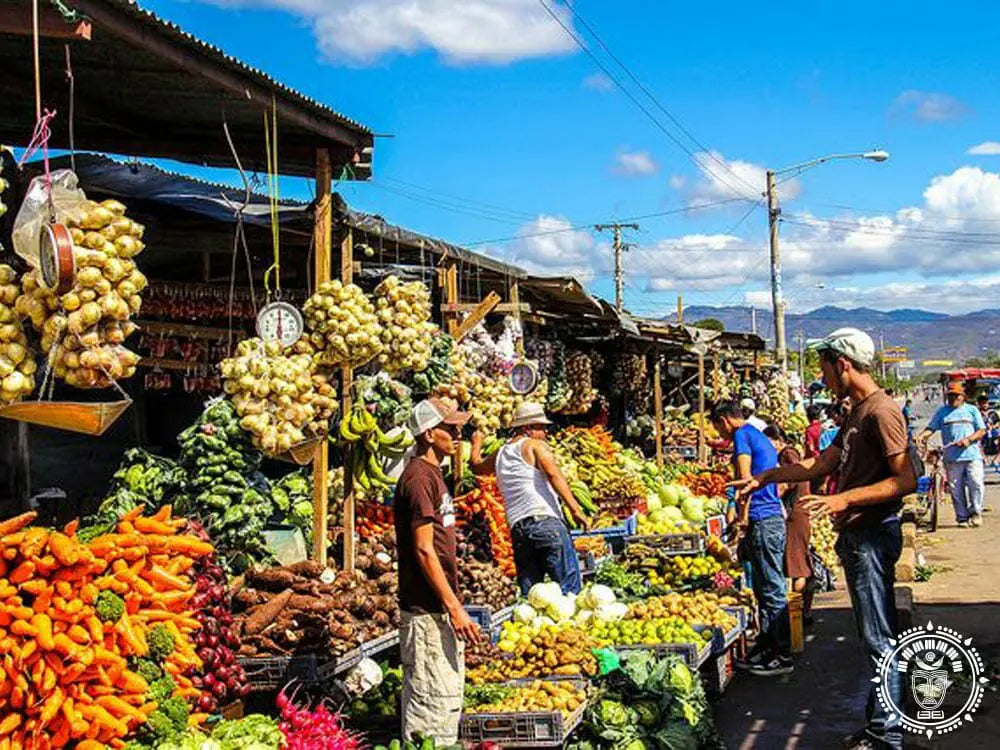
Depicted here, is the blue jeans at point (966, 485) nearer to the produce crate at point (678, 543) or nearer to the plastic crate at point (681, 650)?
the produce crate at point (678, 543)

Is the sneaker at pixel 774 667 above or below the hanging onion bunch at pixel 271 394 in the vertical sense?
below

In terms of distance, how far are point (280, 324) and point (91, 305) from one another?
2434 mm

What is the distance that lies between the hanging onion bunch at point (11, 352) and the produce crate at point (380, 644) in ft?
9.25

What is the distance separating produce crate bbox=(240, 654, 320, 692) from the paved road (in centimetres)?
260

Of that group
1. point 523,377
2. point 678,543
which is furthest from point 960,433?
point 523,377

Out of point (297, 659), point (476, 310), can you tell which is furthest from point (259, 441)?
point (476, 310)

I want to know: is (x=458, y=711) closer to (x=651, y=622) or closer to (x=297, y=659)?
(x=297, y=659)

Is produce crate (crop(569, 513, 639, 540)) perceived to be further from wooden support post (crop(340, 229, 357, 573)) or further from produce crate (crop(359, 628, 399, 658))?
produce crate (crop(359, 628, 399, 658))

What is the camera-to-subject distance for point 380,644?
259 inches

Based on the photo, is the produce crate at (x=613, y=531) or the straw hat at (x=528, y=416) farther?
the produce crate at (x=613, y=531)

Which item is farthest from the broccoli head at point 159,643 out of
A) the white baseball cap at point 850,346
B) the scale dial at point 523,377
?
the scale dial at point 523,377

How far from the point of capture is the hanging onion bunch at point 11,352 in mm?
4189

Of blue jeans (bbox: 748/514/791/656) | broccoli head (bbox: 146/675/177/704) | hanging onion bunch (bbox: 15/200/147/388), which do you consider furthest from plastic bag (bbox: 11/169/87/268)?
blue jeans (bbox: 748/514/791/656)

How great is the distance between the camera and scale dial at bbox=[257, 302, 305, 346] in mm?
6586
